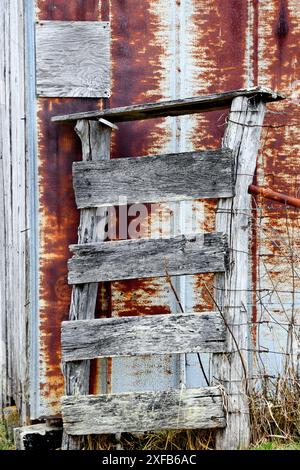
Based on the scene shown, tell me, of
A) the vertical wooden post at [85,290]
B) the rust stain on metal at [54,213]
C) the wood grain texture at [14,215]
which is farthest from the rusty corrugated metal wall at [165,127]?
the vertical wooden post at [85,290]

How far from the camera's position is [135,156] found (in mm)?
5262

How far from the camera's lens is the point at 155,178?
4.79m

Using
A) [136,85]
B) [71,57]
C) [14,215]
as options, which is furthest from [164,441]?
[71,57]

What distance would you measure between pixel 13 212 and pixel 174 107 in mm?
1631

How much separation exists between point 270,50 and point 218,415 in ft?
9.02

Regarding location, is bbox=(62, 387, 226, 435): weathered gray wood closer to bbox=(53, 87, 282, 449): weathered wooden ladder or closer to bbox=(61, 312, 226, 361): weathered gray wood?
bbox=(53, 87, 282, 449): weathered wooden ladder

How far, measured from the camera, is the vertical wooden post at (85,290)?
4.83 metres

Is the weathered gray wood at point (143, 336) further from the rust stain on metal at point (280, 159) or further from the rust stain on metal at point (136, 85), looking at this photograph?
the rust stain on metal at point (280, 159)

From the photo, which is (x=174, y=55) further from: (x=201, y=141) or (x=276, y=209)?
(x=276, y=209)

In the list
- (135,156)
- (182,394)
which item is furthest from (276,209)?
(182,394)

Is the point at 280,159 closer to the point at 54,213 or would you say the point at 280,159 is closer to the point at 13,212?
the point at 54,213

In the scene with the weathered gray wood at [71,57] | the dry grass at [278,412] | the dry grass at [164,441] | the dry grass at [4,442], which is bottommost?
the dry grass at [4,442]

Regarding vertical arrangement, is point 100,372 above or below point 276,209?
below

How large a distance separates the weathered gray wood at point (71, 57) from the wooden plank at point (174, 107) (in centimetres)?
29
